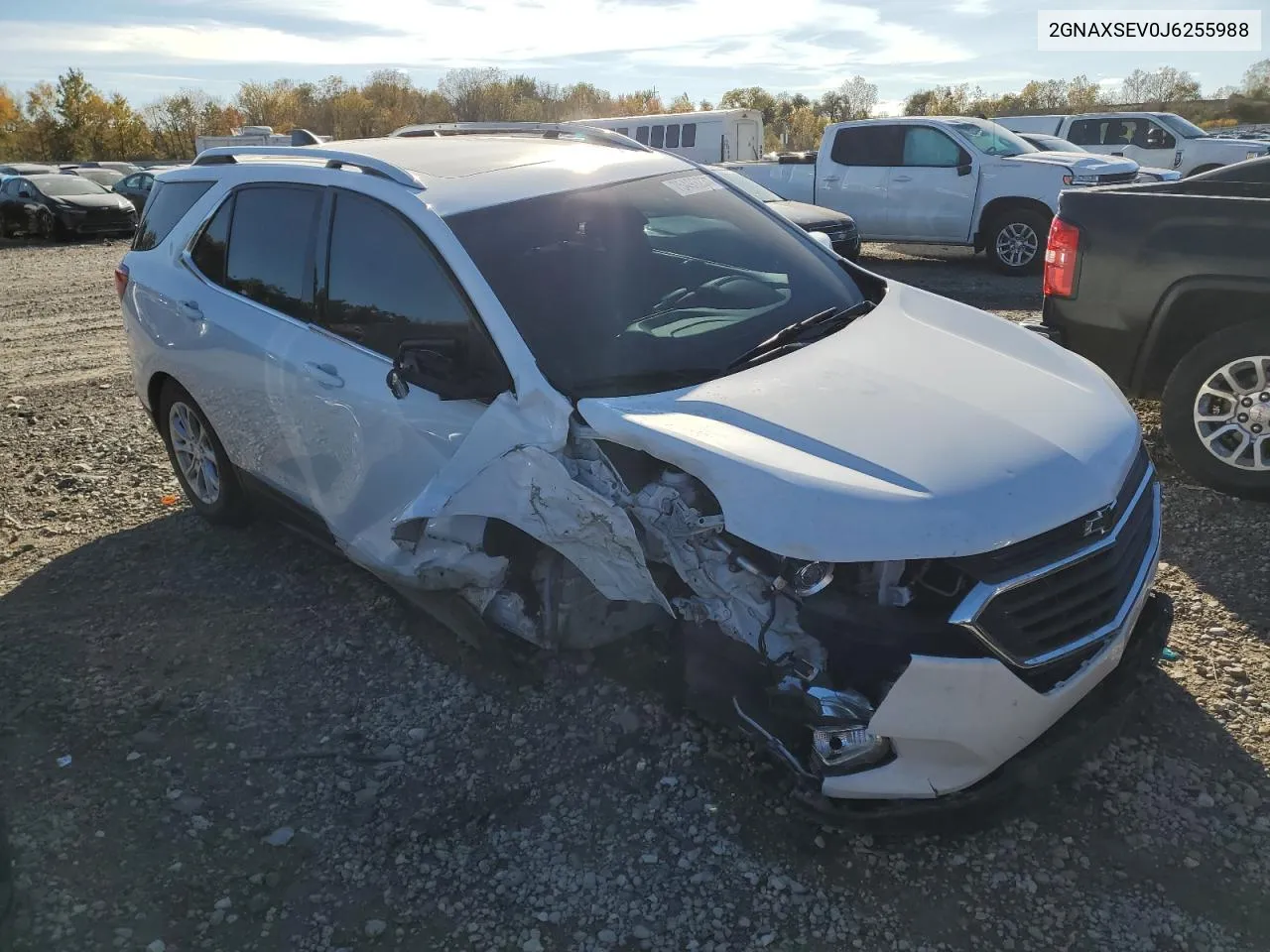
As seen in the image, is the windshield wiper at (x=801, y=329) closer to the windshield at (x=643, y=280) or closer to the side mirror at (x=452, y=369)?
the windshield at (x=643, y=280)

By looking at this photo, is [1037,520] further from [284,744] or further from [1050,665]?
[284,744]

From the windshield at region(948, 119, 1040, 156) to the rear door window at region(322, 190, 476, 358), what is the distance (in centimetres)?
1067

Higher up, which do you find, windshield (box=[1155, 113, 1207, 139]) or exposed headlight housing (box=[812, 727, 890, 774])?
windshield (box=[1155, 113, 1207, 139])

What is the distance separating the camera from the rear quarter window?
468 centimetres

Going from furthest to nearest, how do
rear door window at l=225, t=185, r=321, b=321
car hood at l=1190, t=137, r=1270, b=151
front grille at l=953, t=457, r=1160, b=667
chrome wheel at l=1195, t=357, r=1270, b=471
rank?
car hood at l=1190, t=137, r=1270, b=151, chrome wheel at l=1195, t=357, r=1270, b=471, rear door window at l=225, t=185, r=321, b=321, front grille at l=953, t=457, r=1160, b=667

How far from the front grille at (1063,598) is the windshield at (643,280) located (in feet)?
3.71

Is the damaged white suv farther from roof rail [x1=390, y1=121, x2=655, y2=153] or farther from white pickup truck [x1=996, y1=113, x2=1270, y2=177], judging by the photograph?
white pickup truck [x1=996, y1=113, x2=1270, y2=177]

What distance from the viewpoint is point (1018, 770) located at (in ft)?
8.07

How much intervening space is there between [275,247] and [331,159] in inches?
17.9

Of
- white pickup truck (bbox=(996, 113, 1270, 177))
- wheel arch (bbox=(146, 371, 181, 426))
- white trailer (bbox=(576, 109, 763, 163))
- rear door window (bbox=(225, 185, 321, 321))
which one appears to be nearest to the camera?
rear door window (bbox=(225, 185, 321, 321))

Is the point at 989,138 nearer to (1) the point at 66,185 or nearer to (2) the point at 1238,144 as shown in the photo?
(2) the point at 1238,144

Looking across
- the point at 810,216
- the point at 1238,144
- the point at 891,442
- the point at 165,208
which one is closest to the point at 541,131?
the point at 165,208

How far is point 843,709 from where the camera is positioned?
2.43 m

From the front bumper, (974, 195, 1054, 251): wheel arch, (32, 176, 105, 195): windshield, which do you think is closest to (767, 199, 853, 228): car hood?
(974, 195, 1054, 251): wheel arch
